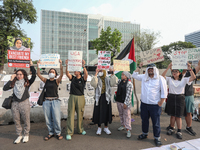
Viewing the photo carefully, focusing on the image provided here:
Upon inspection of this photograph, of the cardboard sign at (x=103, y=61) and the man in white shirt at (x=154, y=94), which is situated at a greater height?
the cardboard sign at (x=103, y=61)

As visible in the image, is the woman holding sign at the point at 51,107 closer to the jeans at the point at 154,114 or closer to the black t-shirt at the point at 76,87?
the black t-shirt at the point at 76,87

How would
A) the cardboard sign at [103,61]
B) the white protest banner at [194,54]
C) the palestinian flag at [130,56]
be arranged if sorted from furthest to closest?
the palestinian flag at [130,56] → the cardboard sign at [103,61] → the white protest banner at [194,54]

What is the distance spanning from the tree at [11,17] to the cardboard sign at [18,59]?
13335 mm

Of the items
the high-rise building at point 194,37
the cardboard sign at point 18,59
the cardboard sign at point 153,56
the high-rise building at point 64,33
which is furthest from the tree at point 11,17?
the high-rise building at point 194,37

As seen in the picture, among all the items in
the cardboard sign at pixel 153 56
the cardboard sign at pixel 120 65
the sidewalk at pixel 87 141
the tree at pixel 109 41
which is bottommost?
the sidewalk at pixel 87 141

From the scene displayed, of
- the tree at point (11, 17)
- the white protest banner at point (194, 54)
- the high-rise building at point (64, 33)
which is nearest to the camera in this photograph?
the white protest banner at point (194, 54)

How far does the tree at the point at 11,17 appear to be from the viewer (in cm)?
1543

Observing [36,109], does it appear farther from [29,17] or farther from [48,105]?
[29,17]

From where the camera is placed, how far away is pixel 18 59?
4055 mm

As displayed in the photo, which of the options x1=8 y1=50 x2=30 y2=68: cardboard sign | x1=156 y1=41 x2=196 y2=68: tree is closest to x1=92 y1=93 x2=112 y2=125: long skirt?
x1=8 y1=50 x2=30 y2=68: cardboard sign

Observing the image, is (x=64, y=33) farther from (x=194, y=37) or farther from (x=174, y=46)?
(x=194, y=37)

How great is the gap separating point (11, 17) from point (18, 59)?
16230mm

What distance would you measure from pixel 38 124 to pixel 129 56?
4181mm

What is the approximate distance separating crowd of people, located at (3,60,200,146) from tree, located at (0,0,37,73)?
14.1 meters
